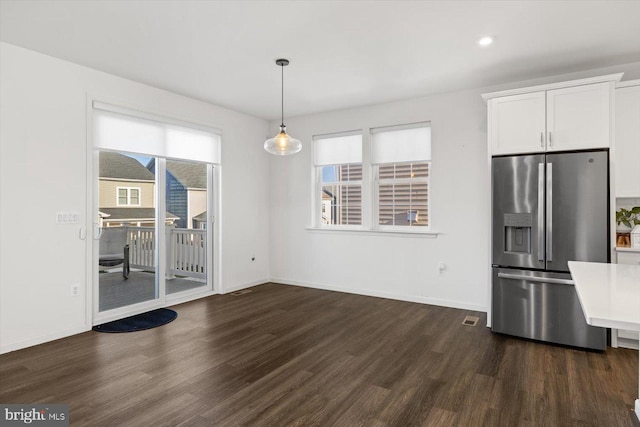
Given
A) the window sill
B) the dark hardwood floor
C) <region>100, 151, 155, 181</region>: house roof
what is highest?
<region>100, 151, 155, 181</region>: house roof

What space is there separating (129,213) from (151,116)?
1.21 metres

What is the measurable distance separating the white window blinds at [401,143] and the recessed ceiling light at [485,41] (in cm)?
165

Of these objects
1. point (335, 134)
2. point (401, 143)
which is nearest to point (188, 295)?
point (335, 134)

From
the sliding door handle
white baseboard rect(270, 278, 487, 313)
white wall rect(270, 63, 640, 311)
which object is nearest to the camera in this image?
the sliding door handle

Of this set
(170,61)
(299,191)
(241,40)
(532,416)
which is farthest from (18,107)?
(532,416)

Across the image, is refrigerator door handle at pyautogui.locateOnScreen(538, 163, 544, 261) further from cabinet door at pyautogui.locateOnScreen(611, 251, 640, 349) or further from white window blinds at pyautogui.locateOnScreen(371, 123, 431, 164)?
white window blinds at pyautogui.locateOnScreen(371, 123, 431, 164)

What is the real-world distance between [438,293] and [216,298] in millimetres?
3072

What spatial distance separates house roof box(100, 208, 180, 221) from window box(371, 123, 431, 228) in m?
3.08

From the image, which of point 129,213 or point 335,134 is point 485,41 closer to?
point 335,134

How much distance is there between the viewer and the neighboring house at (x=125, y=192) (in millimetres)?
4121

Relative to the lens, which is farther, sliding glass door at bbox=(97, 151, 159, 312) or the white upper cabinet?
sliding glass door at bbox=(97, 151, 159, 312)

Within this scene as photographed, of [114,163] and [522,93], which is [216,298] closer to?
[114,163]

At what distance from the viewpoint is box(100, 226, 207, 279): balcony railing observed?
173 inches

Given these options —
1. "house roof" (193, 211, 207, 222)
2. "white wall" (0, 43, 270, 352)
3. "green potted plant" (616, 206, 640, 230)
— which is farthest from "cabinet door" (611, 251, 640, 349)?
"white wall" (0, 43, 270, 352)
